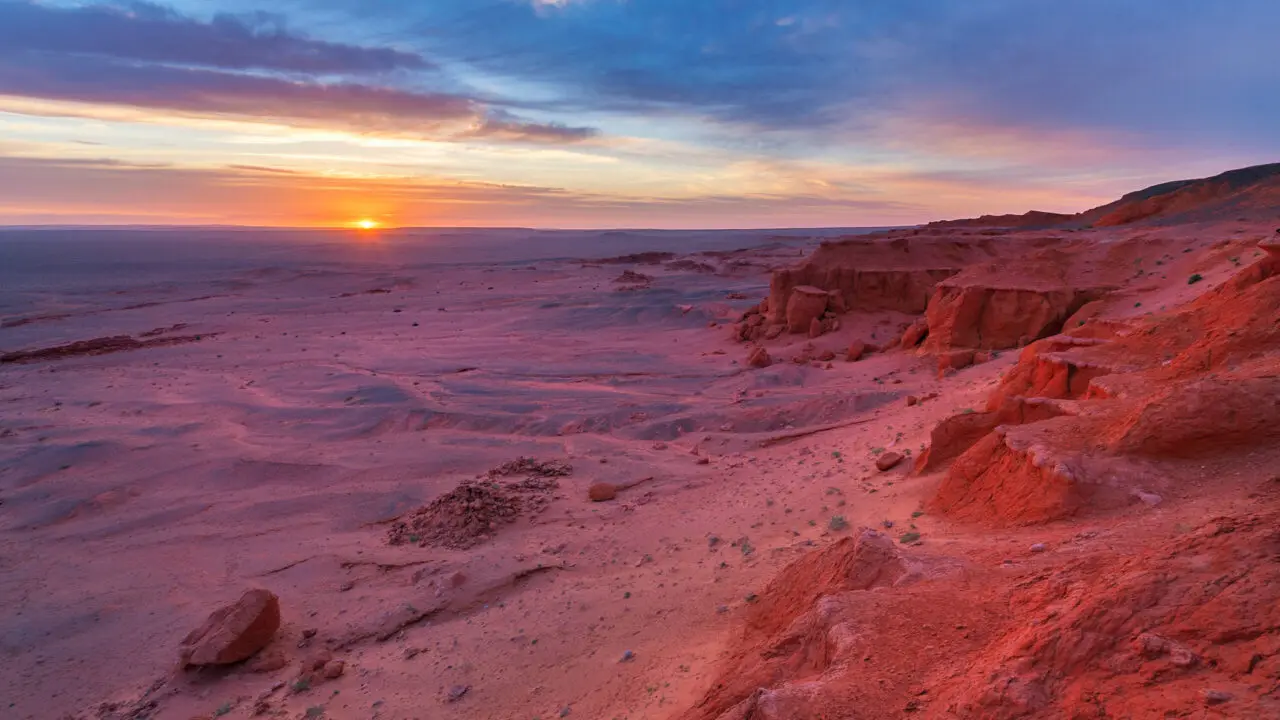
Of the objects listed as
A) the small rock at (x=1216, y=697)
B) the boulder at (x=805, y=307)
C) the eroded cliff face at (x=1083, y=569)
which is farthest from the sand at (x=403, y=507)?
the small rock at (x=1216, y=697)

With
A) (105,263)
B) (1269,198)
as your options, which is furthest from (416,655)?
(105,263)

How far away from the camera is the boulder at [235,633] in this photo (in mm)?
5754

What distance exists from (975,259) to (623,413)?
1081 cm

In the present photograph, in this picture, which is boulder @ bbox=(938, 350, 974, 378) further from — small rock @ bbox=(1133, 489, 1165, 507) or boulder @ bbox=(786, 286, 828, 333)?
small rock @ bbox=(1133, 489, 1165, 507)

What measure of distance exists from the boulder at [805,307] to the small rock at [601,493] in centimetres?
1002

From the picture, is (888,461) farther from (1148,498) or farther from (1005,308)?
(1005,308)

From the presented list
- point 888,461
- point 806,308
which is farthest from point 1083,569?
point 806,308

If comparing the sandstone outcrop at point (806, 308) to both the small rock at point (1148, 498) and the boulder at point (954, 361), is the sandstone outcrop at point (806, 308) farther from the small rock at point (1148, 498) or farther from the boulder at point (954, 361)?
the small rock at point (1148, 498)

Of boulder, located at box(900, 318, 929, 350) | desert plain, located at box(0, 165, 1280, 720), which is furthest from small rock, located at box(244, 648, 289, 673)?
boulder, located at box(900, 318, 929, 350)

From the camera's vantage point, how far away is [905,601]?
336 cm

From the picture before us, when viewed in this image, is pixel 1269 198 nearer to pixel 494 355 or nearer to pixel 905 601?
pixel 494 355

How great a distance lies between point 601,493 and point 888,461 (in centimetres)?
324

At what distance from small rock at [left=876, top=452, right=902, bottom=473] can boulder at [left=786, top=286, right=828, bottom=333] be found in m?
10.3

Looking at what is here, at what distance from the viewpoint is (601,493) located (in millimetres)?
8648
